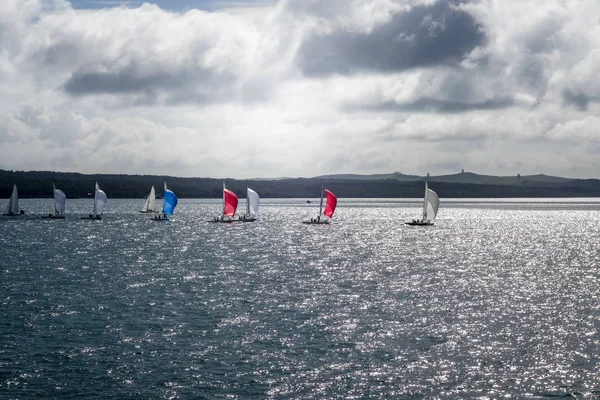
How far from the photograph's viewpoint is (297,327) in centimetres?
4366

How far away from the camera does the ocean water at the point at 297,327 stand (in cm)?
3152

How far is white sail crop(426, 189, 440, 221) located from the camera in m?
149

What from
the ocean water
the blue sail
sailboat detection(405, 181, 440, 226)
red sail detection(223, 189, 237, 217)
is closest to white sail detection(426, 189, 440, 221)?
sailboat detection(405, 181, 440, 226)

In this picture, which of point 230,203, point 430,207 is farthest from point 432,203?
point 230,203

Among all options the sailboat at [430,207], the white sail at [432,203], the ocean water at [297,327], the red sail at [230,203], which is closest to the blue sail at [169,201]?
the red sail at [230,203]

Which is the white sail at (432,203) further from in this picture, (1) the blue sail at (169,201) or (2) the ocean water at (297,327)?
(2) the ocean water at (297,327)

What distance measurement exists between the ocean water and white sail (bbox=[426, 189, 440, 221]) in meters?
58.6

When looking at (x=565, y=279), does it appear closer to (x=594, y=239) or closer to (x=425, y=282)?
(x=425, y=282)

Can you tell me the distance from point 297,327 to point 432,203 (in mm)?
113130

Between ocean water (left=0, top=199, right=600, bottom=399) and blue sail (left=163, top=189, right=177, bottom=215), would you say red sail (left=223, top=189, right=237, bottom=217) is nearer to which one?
blue sail (left=163, top=189, right=177, bottom=215)

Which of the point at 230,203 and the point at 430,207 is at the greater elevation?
the point at 430,207

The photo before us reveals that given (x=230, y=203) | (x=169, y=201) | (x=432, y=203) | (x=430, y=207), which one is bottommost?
(x=169, y=201)

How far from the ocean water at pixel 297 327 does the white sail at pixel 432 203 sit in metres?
58.6

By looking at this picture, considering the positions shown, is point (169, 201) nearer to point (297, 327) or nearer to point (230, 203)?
point (230, 203)
